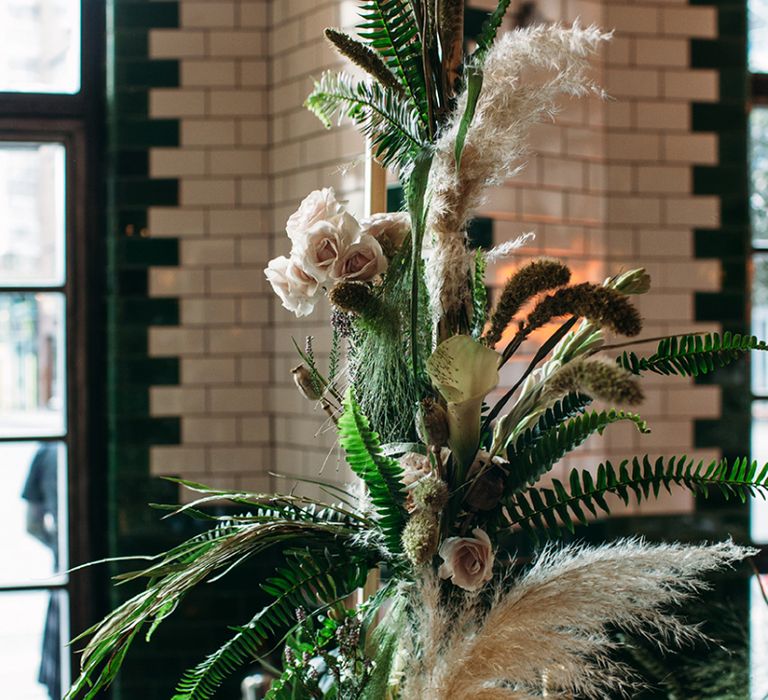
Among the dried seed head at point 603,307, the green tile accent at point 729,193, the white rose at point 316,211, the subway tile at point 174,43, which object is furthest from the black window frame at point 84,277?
the dried seed head at point 603,307

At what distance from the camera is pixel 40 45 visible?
314 cm

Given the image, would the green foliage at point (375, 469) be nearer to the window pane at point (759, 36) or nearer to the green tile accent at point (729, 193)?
the green tile accent at point (729, 193)

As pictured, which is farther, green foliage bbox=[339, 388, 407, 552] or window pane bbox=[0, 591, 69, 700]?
window pane bbox=[0, 591, 69, 700]

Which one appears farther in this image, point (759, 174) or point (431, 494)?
point (759, 174)

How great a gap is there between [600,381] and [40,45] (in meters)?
2.76

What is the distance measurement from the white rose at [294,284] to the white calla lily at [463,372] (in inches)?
8.0

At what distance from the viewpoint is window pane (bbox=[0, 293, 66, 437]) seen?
3113 mm

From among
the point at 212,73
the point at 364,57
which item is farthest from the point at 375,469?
the point at 212,73

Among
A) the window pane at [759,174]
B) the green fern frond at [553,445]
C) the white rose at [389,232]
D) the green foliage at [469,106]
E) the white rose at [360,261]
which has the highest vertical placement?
the window pane at [759,174]

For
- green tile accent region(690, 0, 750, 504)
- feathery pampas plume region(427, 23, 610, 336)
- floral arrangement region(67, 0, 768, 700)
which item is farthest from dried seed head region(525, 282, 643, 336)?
green tile accent region(690, 0, 750, 504)

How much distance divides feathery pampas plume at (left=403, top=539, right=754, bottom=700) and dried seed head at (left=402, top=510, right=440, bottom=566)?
34 mm

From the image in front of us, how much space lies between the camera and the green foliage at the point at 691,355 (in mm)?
A: 1067

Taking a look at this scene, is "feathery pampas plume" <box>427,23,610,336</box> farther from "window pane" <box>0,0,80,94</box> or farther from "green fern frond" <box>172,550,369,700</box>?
"window pane" <box>0,0,80,94</box>

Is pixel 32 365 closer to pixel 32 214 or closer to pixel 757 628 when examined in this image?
pixel 32 214
